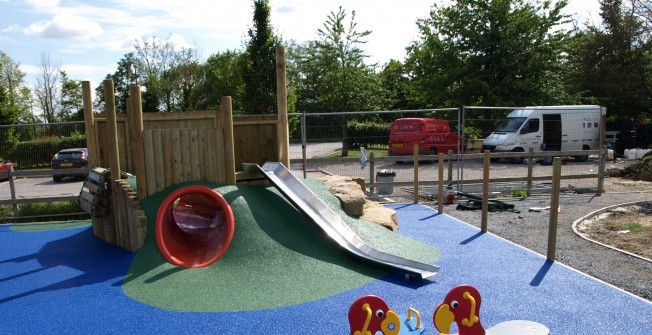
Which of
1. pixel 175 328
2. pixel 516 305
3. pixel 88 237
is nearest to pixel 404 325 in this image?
pixel 516 305

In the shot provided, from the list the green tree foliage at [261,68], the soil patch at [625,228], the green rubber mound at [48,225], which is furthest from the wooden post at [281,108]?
the green tree foliage at [261,68]

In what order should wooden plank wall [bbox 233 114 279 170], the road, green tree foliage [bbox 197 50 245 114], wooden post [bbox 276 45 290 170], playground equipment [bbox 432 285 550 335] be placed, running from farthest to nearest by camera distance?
green tree foliage [bbox 197 50 245 114] → the road → wooden plank wall [bbox 233 114 279 170] → wooden post [bbox 276 45 290 170] → playground equipment [bbox 432 285 550 335]

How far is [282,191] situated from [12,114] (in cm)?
1895

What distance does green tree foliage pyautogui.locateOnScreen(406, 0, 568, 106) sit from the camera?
2409 cm

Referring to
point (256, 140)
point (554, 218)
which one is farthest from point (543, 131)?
point (256, 140)

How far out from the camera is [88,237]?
8.68 m

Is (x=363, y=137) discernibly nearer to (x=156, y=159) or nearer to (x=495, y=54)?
(x=156, y=159)

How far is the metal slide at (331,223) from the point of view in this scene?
19.7 ft

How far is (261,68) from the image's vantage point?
19078mm

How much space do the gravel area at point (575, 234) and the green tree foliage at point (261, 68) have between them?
10204 millimetres

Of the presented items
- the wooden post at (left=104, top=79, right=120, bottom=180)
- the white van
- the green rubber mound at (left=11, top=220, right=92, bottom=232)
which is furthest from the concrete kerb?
the green rubber mound at (left=11, top=220, right=92, bottom=232)

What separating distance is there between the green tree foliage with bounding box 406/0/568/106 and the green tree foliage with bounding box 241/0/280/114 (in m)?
10.1

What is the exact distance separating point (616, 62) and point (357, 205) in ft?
85.8

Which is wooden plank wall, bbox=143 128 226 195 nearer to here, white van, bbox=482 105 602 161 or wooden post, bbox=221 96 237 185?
wooden post, bbox=221 96 237 185
